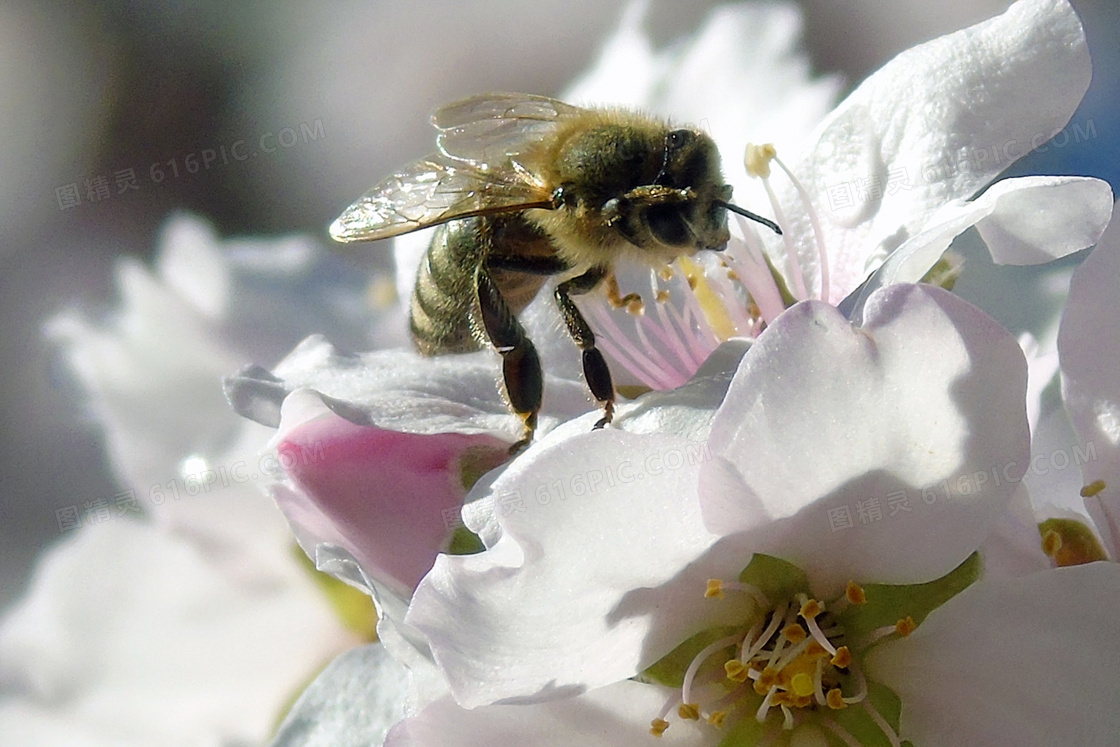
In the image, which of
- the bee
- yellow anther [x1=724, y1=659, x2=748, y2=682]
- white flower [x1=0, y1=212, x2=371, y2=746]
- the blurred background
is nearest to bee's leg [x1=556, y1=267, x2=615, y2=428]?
the bee

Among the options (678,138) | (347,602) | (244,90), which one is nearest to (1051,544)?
(678,138)

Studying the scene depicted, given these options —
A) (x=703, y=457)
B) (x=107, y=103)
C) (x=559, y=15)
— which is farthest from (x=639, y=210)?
(x=107, y=103)

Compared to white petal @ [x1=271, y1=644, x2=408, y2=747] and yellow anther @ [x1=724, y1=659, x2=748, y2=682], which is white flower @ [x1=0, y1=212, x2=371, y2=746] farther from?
yellow anther @ [x1=724, y1=659, x2=748, y2=682]

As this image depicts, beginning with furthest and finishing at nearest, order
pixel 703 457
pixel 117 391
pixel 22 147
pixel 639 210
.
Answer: pixel 22 147 → pixel 117 391 → pixel 639 210 → pixel 703 457

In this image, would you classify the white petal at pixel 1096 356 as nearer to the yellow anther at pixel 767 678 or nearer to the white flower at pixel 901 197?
the white flower at pixel 901 197

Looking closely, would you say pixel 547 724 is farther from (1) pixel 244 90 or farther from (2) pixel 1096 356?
(1) pixel 244 90

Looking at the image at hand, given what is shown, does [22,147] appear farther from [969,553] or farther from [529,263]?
[969,553]
